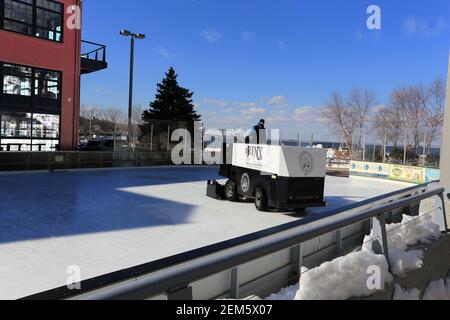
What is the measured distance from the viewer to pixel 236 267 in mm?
2076

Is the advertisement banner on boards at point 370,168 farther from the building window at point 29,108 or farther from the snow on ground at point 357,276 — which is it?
the snow on ground at point 357,276

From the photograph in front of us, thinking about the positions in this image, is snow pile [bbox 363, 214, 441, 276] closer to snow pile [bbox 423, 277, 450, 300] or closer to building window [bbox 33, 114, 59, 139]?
snow pile [bbox 423, 277, 450, 300]

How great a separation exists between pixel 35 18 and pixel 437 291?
69.0 ft

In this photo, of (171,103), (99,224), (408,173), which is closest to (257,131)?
(99,224)

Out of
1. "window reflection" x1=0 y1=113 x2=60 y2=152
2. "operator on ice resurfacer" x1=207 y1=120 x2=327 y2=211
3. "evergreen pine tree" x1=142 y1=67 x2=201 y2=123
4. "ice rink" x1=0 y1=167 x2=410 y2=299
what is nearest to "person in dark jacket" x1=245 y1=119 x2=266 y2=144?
"operator on ice resurfacer" x1=207 y1=120 x2=327 y2=211

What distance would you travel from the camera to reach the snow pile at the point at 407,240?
3.20 meters

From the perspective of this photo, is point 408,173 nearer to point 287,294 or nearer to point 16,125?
point 16,125

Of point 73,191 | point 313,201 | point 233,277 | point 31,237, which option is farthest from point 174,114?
point 233,277

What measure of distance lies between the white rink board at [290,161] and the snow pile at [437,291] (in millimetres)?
6771

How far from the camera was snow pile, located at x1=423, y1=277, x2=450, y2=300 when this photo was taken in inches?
137

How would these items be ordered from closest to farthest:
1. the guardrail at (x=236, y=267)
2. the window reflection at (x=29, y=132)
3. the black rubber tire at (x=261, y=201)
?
1. the guardrail at (x=236, y=267)
2. the black rubber tire at (x=261, y=201)
3. the window reflection at (x=29, y=132)

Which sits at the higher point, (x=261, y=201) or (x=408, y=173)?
(x=408, y=173)

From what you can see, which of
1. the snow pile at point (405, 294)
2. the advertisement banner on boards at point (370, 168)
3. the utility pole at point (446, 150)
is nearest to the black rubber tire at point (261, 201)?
the utility pole at point (446, 150)

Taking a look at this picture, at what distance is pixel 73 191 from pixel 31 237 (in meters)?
6.04
